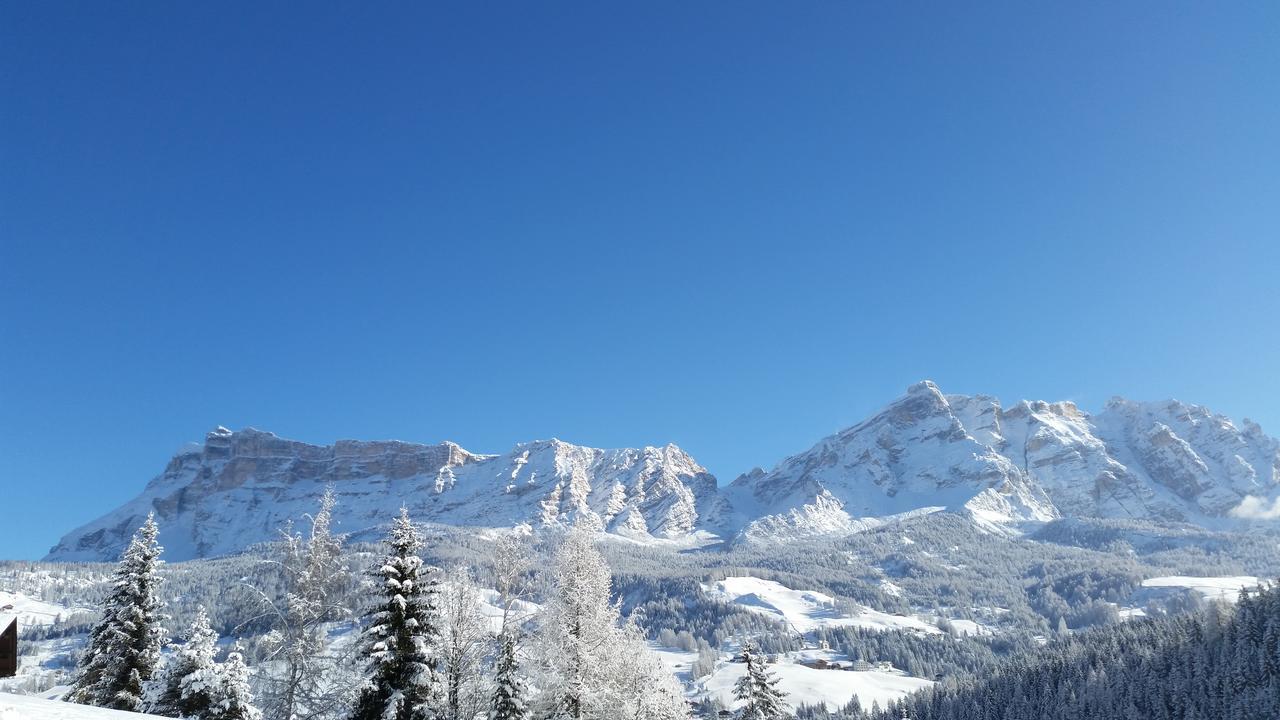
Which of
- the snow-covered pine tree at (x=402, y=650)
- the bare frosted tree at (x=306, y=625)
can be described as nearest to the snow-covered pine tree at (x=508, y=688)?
the snow-covered pine tree at (x=402, y=650)

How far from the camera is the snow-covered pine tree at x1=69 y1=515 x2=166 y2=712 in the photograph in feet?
96.2

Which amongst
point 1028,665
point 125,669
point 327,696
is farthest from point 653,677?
point 1028,665

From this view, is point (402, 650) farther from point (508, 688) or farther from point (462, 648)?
point (508, 688)

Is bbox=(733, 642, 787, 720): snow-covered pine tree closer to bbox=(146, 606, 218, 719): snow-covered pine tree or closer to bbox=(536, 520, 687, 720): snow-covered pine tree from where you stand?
bbox=(536, 520, 687, 720): snow-covered pine tree

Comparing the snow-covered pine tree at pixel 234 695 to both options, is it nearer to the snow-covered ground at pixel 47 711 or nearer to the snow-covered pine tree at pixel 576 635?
the snow-covered pine tree at pixel 576 635

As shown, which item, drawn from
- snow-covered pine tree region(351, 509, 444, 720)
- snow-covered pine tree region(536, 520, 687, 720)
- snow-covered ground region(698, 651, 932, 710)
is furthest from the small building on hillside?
snow-covered ground region(698, 651, 932, 710)

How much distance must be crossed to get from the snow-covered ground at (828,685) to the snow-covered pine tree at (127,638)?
149m

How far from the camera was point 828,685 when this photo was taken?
177 m

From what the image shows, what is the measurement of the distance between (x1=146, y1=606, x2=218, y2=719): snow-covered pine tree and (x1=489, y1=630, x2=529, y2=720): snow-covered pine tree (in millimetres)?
13096

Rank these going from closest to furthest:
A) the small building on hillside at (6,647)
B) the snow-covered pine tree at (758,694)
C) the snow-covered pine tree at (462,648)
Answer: the small building on hillside at (6,647) → the snow-covered pine tree at (462,648) → the snow-covered pine tree at (758,694)

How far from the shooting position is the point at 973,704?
11962 cm

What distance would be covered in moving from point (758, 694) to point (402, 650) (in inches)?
1005

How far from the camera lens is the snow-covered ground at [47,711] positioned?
13.0 meters

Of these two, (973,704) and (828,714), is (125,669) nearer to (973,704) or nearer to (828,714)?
(973,704)
